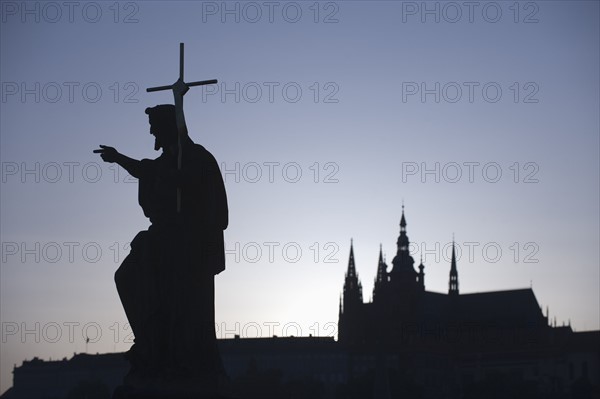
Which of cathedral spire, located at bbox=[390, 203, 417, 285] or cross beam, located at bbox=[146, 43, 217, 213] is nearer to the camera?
cross beam, located at bbox=[146, 43, 217, 213]

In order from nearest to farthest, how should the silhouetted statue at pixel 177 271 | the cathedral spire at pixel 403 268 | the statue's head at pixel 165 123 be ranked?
1. the silhouetted statue at pixel 177 271
2. the statue's head at pixel 165 123
3. the cathedral spire at pixel 403 268

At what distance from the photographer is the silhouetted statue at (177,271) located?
45.7 ft

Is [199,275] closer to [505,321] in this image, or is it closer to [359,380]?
[359,380]

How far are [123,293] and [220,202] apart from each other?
1263 mm

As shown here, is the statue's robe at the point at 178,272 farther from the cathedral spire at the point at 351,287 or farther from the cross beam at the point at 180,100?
the cathedral spire at the point at 351,287

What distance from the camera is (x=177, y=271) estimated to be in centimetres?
1409

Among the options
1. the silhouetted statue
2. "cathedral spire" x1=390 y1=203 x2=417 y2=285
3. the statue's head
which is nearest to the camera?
the silhouetted statue

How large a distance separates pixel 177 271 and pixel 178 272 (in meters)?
0.02

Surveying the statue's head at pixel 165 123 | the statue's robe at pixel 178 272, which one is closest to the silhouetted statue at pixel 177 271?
the statue's robe at pixel 178 272

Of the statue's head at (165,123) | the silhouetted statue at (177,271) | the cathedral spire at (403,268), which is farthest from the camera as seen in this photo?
the cathedral spire at (403,268)

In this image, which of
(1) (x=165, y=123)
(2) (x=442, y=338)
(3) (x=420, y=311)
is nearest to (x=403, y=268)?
(3) (x=420, y=311)

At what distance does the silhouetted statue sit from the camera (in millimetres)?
13938

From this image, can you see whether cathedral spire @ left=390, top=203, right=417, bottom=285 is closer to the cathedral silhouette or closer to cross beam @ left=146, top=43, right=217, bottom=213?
the cathedral silhouette

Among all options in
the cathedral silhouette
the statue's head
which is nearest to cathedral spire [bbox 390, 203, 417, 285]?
the cathedral silhouette
